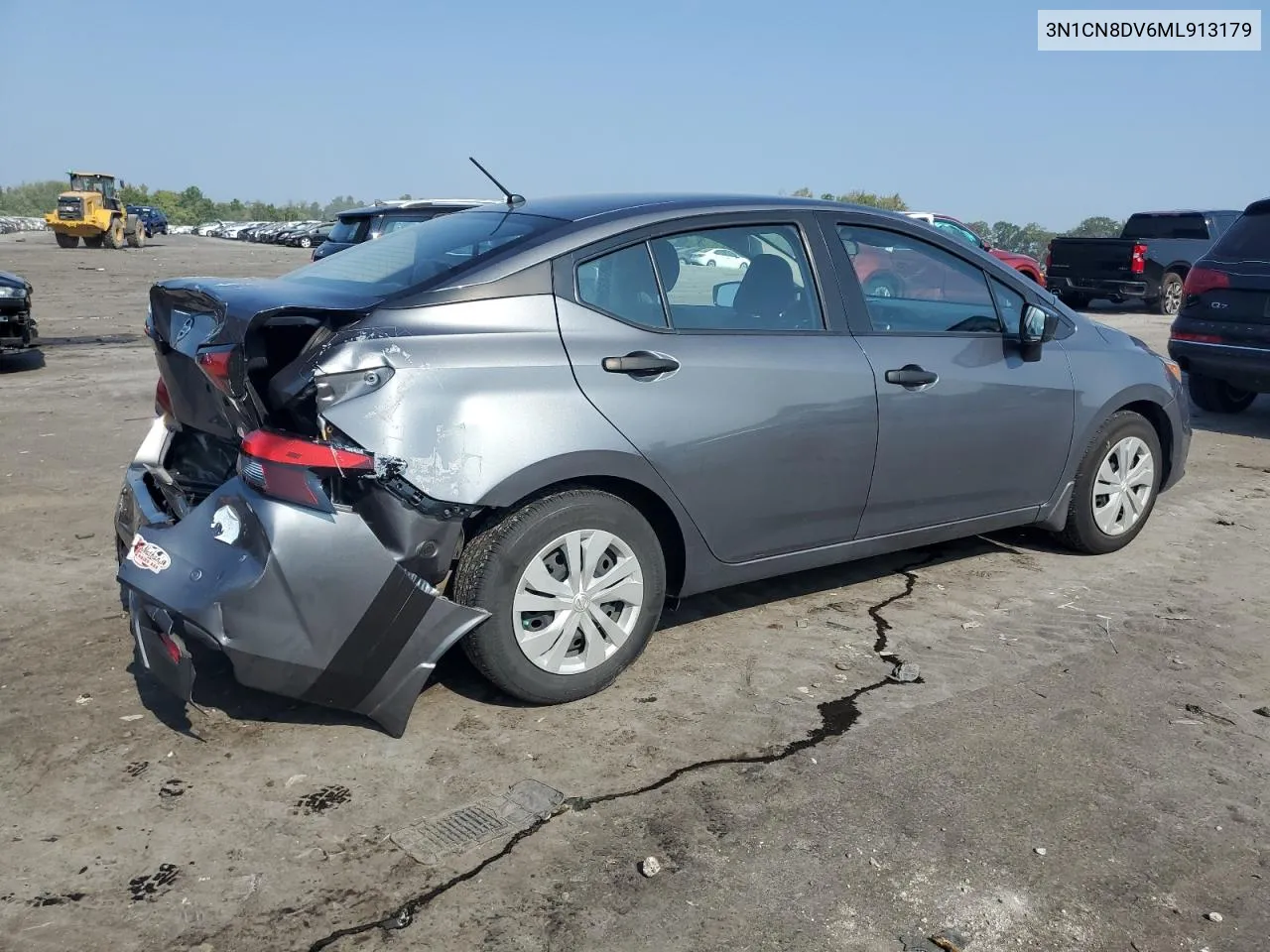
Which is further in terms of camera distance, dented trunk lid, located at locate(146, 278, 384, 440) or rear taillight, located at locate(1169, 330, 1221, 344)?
rear taillight, located at locate(1169, 330, 1221, 344)

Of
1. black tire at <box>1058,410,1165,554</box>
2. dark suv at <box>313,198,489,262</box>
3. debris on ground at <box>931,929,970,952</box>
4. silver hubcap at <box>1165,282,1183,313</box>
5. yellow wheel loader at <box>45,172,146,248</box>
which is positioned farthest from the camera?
yellow wheel loader at <box>45,172,146,248</box>

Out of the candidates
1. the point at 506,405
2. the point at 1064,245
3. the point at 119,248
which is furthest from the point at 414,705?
the point at 119,248

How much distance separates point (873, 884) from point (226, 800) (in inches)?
71.3

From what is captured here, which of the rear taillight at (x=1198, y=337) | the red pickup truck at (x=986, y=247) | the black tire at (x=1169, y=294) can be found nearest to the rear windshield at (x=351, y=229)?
the red pickup truck at (x=986, y=247)

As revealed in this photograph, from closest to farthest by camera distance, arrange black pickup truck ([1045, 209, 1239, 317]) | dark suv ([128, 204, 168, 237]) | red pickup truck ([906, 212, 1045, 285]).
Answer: red pickup truck ([906, 212, 1045, 285]) → black pickup truck ([1045, 209, 1239, 317]) → dark suv ([128, 204, 168, 237])

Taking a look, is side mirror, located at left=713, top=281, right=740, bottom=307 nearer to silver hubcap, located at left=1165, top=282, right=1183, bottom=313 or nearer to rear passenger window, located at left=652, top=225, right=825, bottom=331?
rear passenger window, located at left=652, top=225, right=825, bottom=331

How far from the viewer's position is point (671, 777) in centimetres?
338

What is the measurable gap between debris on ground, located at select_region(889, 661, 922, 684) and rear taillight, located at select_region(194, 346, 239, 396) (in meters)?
2.51

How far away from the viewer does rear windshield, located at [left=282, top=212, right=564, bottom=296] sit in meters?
3.83

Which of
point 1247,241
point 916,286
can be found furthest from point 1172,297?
point 916,286

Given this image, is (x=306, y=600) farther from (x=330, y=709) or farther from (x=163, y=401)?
(x=163, y=401)

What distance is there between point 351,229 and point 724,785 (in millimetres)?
14036

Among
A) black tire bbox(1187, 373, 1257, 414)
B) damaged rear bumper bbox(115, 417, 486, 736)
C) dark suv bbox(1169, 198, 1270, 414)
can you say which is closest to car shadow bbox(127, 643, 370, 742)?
damaged rear bumper bbox(115, 417, 486, 736)

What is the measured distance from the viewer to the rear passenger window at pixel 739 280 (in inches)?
161
